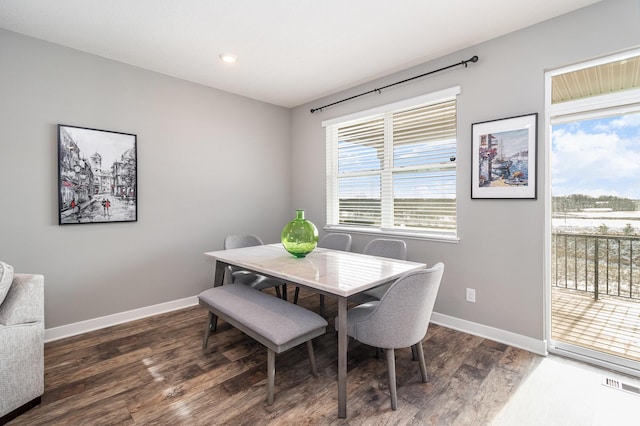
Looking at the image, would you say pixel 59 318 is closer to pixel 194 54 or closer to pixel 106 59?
pixel 106 59

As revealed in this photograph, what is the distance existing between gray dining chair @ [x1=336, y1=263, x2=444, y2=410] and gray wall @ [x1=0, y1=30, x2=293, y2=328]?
251 centimetres

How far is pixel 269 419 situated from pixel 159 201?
253 cm

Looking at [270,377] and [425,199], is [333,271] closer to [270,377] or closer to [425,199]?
[270,377]

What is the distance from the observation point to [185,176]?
3498 mm

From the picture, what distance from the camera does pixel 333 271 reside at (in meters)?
2.05

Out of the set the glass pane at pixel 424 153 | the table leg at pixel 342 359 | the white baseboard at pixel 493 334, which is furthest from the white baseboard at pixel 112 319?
the glass pane at pixel 424 153

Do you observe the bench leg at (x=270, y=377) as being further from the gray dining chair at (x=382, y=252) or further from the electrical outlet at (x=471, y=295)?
the electrical outlet at (x=471, y=295)

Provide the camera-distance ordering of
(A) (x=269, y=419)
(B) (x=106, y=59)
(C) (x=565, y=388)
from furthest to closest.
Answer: (B) (x=106, y=59) → (C) (x=565, y=388) → (A) (x=269, y=419)

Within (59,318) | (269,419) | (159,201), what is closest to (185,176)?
(159,201)

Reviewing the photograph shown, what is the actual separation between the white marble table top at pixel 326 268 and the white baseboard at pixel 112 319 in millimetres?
1192

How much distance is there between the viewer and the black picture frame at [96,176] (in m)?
2.71

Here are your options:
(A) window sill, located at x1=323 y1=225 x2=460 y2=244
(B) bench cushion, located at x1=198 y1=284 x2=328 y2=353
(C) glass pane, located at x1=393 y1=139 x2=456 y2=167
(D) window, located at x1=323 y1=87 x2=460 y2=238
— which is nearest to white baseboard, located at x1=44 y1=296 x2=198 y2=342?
(B) bench cushion, located at x1=198 y1=284 x2=328 y2=353

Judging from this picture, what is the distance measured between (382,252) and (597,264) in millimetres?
1635

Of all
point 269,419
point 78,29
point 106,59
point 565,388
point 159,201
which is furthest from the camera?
point 159,201
